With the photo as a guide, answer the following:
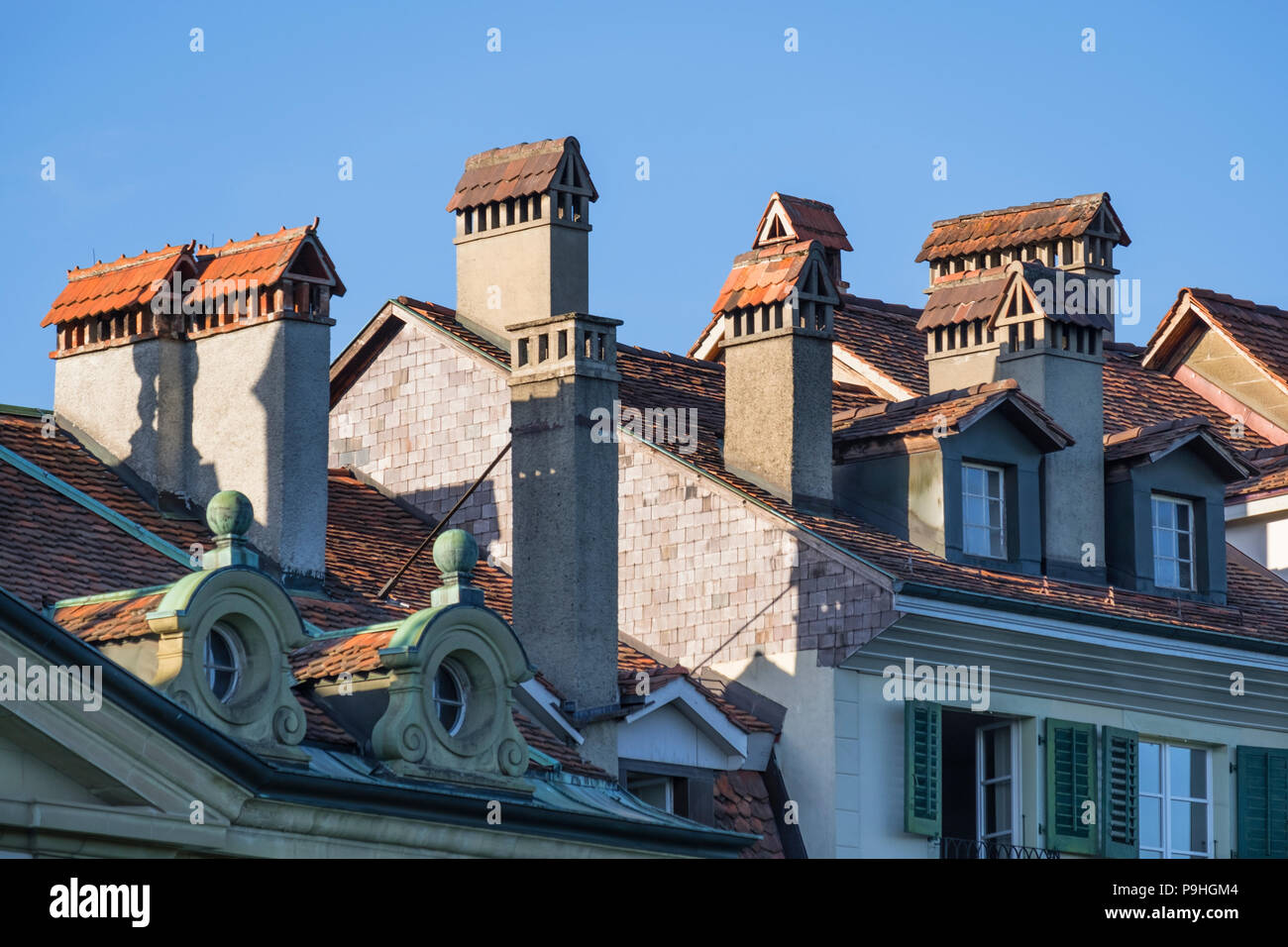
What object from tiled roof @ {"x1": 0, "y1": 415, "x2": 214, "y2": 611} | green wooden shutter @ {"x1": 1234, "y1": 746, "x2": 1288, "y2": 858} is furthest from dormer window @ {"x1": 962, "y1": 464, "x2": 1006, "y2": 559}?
tiled roof @ {"x1": 0, "y1": 415, "x2": 214, "y2": 611}

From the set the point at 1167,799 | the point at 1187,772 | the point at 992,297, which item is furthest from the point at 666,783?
the point at 992,297

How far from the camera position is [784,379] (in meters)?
30.9

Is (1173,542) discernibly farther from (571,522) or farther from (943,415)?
(571,522)

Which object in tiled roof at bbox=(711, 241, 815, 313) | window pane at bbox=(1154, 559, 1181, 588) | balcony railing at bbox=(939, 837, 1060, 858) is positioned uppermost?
tiled roof at bbox=(711, 241, 815, 313)

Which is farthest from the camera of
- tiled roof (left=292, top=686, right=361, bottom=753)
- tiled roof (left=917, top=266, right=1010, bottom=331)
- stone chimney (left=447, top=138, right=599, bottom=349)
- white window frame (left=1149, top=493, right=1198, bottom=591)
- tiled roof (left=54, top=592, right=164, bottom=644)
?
tiled roof (left=917, top=266, right=1010, bottom=331)

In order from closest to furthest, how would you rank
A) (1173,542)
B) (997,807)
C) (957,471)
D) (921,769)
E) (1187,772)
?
(921,769), (997,807), (957,471), (1187,772), (1173,542)

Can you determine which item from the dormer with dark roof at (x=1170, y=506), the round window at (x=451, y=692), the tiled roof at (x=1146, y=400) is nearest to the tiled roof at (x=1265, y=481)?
the dormer with dark roof at (x=1170, y=506)

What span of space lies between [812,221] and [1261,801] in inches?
419

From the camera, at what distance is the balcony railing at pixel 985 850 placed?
30.0m

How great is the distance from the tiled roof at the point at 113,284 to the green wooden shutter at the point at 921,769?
8.06 meters

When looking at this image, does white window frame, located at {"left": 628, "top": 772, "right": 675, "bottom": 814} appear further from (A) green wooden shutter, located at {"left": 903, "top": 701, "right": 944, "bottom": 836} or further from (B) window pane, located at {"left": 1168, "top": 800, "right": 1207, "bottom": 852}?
(B) window pane, located at {"left": 1168, "top": 800, "right": 1207, "bottom": 852}

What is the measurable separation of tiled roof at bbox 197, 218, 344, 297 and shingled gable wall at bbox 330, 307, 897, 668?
4.49 m

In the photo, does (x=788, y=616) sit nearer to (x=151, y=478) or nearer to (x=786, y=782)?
(x=786, y=782)

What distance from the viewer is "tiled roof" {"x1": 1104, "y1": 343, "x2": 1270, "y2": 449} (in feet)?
123
